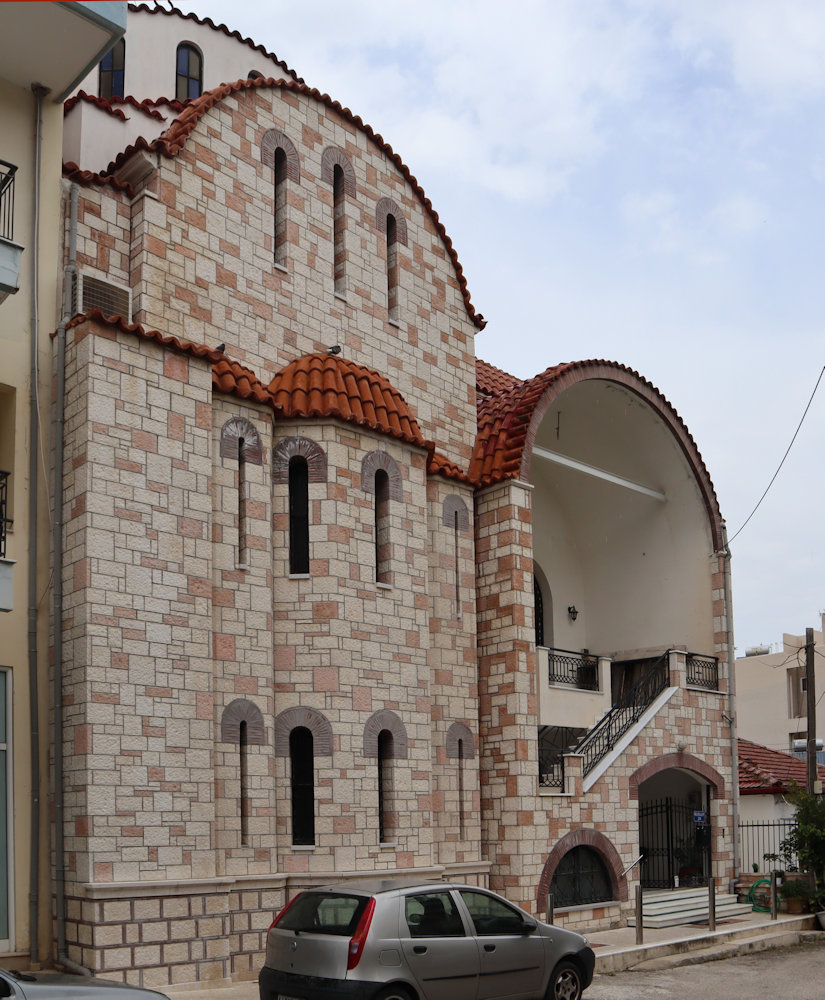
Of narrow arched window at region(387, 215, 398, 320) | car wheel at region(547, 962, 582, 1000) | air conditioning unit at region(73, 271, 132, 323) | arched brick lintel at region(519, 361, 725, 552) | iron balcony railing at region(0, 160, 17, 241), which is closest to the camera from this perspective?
car wheel at region(547, 962, 582, 1000)

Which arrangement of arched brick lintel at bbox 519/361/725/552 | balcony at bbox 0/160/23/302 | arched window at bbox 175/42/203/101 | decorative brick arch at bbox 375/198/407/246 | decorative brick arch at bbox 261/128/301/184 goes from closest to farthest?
balcony at bbox 0/160/23/302, decorative brick arch at bbox 261/128/301/184, decorative brick arch at bbox 375/198/407/246, arched brick lintel at bbox 519/361/725/552, arched window at bbox 175/42/203/101

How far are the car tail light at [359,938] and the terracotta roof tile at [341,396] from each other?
6.80m

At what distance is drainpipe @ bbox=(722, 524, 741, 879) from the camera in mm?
21375

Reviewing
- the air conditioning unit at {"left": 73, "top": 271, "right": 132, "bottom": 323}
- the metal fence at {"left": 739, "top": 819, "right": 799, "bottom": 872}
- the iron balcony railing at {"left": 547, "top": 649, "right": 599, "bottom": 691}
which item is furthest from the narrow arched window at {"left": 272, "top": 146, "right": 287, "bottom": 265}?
the metal fence at {"left": 739, "top": 819, "right": 799, "bottom": 872}

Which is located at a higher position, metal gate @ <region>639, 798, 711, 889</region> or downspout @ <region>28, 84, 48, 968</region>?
downspout @ <region>28, 84, 48, 968</region>

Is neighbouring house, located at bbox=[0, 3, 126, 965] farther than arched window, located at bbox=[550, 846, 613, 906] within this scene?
No

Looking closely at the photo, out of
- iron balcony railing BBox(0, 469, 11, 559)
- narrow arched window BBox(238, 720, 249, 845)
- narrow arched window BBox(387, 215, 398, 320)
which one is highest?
narrow arched window BBox(387, 215, 398, 320)

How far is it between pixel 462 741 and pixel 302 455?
5019 mm

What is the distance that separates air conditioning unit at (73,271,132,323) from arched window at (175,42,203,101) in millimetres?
7254

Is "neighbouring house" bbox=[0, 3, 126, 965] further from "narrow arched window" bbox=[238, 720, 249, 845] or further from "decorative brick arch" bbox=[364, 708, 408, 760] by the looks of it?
"decorative brick arch" bbox=[364, 708, 408, 760]

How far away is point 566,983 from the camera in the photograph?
39.0 feet

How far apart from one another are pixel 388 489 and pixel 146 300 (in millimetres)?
4005

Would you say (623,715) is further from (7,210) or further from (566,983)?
(7,210)

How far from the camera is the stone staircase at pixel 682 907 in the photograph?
1852 cm
